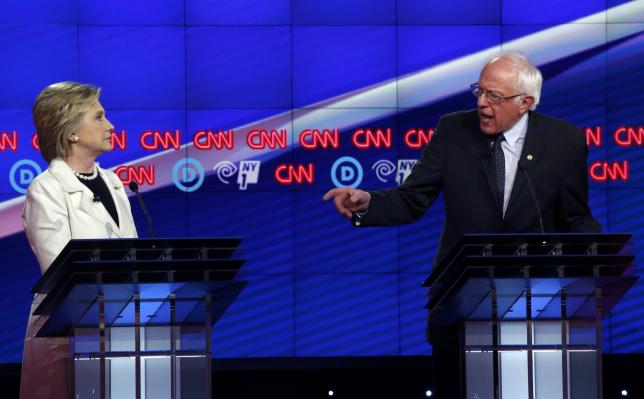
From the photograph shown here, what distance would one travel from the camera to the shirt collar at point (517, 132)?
13.7 feet

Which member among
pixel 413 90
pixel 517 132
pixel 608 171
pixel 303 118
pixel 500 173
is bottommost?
pixel 500 173

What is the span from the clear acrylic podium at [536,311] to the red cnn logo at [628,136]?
4215 millimetres

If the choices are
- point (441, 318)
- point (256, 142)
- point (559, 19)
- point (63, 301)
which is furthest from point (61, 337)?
point (559, 19)

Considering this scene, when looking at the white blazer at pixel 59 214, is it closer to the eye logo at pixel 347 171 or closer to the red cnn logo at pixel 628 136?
the eye logo at pixel 347 171

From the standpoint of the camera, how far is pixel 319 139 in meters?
7.58

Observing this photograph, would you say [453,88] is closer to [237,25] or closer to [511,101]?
[237,25]

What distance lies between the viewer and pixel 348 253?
7.62 meters

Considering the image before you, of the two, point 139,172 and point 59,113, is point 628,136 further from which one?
point 59,113

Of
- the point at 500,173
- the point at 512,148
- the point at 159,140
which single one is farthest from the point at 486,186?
the point at 159,140

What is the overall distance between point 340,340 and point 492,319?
4220 millimetres

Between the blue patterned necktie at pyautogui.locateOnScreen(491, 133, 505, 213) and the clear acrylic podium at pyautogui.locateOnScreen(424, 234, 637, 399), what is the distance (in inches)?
23.3

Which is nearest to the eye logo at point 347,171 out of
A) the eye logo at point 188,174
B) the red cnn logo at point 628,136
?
the eye logo at point 188,174

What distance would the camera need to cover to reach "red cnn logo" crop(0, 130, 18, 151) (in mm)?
7477

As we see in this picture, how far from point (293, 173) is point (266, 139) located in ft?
0.83
